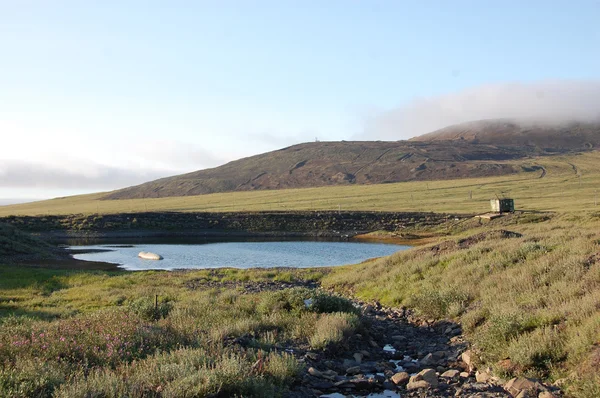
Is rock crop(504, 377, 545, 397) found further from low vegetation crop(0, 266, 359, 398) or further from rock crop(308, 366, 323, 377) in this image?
low vegetation crop(0, 266, 359, 398)

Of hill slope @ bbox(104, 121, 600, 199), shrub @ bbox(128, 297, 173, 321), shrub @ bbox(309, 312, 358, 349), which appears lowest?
shrub @ bbox(309, 312, 358, 349)

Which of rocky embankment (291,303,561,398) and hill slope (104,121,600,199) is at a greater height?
hill slope (104,121,600,199)

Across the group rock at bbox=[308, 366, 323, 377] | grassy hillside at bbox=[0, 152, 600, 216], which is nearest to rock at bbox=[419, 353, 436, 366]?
rock at bbox=[308, 366, 323, 377]

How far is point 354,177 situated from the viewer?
16838 centimetres

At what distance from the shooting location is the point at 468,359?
10.7m

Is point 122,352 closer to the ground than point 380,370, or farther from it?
farther from it

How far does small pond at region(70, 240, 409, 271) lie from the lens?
45344mm

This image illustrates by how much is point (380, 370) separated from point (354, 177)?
521 ft

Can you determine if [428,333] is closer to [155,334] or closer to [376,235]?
[155,334]

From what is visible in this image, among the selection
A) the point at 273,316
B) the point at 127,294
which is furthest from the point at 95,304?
the point at 273,316

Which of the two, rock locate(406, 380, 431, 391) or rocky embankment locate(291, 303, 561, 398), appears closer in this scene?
rocky embankment locate(291, 303, 561, 398)

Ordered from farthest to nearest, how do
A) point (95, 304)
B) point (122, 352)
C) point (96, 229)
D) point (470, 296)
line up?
point (96, 229)
point (95, 304)
point (470, 296)
point (122, 352)

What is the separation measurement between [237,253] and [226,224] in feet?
95.1

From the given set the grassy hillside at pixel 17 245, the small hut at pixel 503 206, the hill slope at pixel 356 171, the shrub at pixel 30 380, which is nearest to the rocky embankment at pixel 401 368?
the shrub at pixel 30 380
